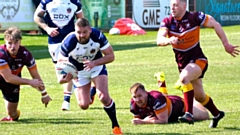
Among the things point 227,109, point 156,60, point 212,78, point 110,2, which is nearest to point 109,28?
point 110,2

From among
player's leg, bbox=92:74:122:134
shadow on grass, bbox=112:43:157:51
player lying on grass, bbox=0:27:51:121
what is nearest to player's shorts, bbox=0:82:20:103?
player lying on grass, bbox=0:27:51:121

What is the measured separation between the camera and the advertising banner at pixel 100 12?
3622 centimetres

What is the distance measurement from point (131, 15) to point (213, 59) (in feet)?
52.3

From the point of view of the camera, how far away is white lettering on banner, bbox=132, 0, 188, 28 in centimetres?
3619

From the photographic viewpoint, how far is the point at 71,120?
1084cm

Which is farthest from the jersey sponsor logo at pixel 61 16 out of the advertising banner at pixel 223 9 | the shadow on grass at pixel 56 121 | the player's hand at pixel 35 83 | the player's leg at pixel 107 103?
the advertising banner at pixel 223 9

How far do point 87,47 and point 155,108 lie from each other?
4.50 ft

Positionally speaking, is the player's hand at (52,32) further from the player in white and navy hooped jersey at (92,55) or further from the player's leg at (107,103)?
the player's leg at (107,103)

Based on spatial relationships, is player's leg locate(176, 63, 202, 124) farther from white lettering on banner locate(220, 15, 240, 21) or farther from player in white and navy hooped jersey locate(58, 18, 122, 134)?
white lettering on banner locate(220, 15, 240, 21)

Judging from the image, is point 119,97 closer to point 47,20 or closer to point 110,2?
point 47,20

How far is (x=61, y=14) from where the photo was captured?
1245cm

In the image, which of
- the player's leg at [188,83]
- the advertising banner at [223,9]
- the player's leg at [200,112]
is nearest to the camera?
the player's leg at [188,83]

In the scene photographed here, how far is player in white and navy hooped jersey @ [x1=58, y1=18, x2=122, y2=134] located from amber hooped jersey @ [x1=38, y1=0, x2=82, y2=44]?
9.15ft

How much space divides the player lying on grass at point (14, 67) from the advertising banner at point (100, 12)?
1003 inches
